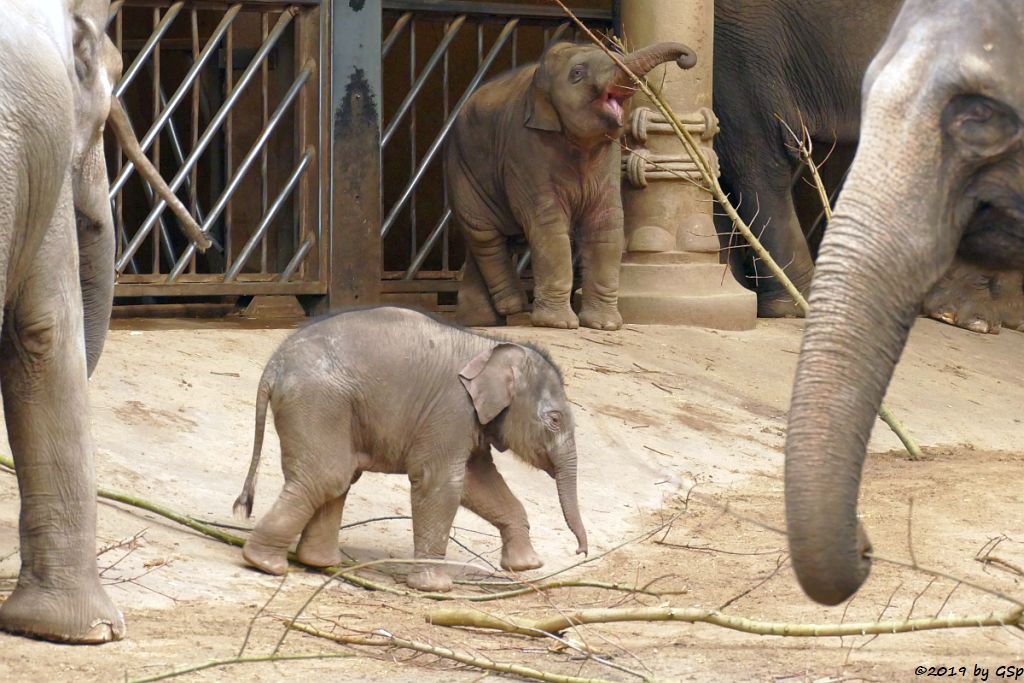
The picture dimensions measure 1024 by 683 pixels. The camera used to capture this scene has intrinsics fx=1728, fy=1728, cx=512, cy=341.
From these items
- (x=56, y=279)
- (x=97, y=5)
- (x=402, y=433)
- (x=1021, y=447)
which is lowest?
(x=1021, y=447)

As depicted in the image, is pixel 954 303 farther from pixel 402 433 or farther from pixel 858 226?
pixel 858 226

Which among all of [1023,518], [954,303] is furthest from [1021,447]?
[954,303]

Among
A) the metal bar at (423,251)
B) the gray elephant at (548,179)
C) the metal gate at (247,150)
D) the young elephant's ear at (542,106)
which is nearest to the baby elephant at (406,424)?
the metal gate at (247,150)

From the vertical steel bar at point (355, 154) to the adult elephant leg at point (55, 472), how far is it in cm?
498

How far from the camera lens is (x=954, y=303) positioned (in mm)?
11188

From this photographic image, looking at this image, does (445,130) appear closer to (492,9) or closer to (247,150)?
(492,9)

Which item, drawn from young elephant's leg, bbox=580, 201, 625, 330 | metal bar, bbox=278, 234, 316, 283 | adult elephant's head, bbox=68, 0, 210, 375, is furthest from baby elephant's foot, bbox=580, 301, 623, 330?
adult elephant's head, bbox=68, 0, 210, 375

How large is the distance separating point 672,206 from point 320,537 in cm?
467

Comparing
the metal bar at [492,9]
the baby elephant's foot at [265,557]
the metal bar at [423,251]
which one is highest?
the metal bar at [492,9]

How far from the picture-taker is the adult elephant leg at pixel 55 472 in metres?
4.45

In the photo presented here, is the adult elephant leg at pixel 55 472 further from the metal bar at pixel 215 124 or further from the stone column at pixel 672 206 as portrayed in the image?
the stone column at pixel 672 206

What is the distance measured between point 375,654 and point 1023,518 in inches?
122

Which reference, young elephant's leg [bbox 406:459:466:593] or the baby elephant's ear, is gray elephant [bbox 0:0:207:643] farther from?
the baby elephant's ear

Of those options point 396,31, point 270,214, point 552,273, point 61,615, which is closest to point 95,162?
point 61,615
